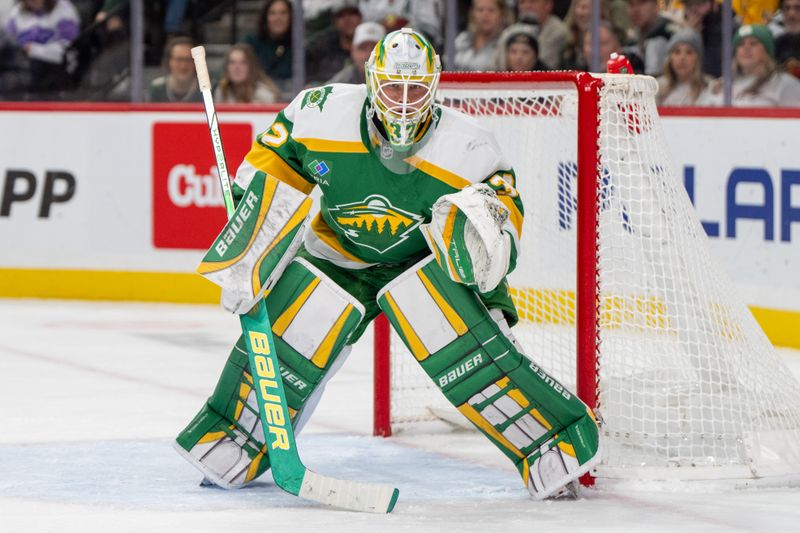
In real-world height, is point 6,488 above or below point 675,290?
below

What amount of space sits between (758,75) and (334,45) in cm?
203

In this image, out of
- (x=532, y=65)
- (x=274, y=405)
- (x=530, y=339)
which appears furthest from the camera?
(x=532, y=65)

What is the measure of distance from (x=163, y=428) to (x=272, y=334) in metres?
1.13

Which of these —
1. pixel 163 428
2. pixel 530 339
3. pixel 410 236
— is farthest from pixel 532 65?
pixel 410 236

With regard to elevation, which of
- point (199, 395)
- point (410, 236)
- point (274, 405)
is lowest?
point (199, 395)

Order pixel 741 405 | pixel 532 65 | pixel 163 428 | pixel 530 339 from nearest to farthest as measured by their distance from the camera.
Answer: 1. pixel 741 405
2. pixel 163 428
3. pixel 530 339
4. pixel 532 65

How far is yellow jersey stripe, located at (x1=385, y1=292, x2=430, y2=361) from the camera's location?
399 cm

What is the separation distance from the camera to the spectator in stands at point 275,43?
26.3ft

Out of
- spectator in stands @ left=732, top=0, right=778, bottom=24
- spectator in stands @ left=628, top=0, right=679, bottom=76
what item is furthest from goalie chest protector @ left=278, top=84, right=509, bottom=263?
spectator in stands @ left=628, top=0, right=679, bottom=76

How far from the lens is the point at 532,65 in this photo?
25.3ft

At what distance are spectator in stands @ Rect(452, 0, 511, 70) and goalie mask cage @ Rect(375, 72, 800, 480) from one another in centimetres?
303

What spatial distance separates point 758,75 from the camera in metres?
7.05

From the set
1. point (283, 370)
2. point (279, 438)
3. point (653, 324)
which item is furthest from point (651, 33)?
point (279, 438)

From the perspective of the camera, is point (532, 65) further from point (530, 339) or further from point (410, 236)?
point (410, 236)
